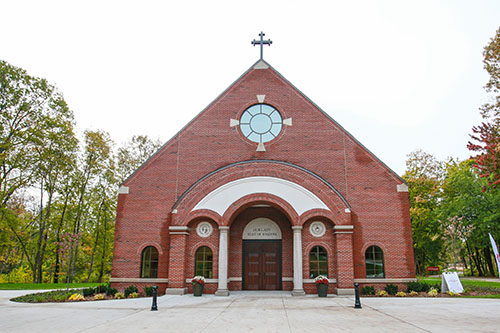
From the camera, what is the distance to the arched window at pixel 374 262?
18.2m

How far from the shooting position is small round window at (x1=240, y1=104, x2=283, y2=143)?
2072 centimetres

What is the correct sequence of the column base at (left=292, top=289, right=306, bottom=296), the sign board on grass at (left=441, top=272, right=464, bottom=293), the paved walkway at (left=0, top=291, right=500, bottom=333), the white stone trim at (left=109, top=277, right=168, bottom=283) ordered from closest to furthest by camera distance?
the paved walkway at (left=0, top=291, right=500, bottom=333) → the column base at (left=292, top=289, right=306, bottom=296) → the sign board on grass at (left=441, top=272, right=464, bottom=293) → the white stone trim at (left=109, top=277, right=168, bottom=283)

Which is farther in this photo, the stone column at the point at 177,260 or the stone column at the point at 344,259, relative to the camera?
the stone column at the point at 177,260

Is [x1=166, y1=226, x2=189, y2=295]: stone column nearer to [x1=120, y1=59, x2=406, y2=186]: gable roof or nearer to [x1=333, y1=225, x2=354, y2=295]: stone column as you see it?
[x1=120, y1=59, x2=406, y2=186]: gable roof

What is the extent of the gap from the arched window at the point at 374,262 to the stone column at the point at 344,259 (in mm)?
1177

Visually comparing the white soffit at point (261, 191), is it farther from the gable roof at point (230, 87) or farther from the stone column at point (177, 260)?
the gable roof at point (230, 87)

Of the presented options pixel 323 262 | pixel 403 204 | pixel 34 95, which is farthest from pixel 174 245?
pixel 34 95

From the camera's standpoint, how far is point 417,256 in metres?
45.4

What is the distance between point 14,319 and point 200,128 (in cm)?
1302

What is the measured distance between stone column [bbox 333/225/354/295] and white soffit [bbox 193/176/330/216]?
4.61ft

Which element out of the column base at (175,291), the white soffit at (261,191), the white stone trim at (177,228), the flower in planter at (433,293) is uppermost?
the white soffit at (261,191)

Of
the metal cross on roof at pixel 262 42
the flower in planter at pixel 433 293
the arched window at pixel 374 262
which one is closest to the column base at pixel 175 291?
the arched window at pixel 374 262

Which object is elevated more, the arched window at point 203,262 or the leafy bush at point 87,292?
the arched window at point 203,262

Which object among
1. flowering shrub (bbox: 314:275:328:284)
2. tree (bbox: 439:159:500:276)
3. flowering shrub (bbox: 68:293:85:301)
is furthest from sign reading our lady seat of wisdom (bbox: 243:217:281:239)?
tree (bbox: 439:159:500:276)
